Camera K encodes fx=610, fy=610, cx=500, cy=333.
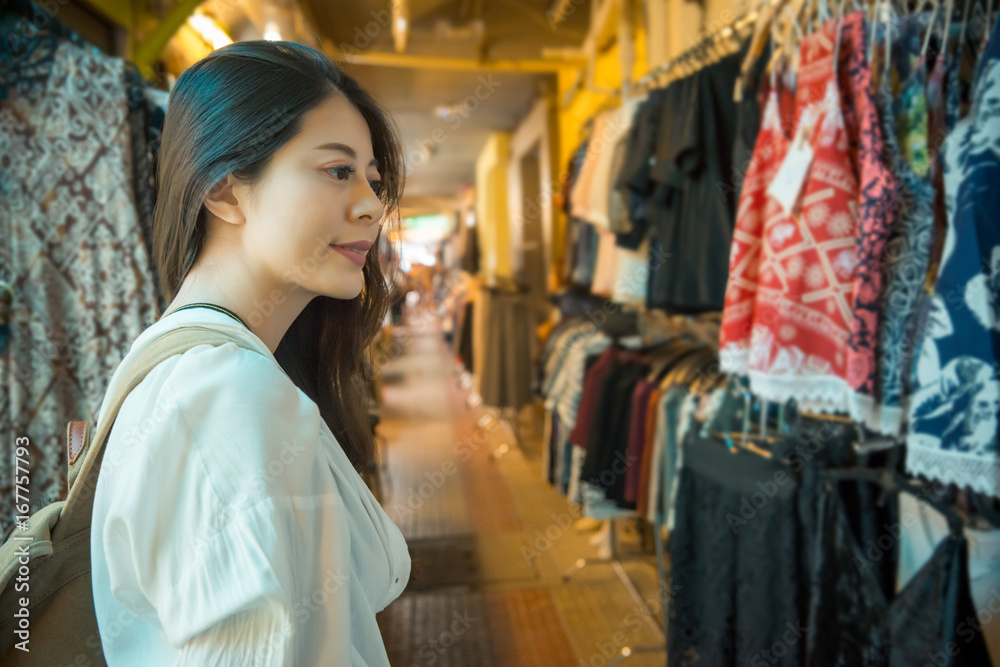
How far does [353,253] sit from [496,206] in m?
6.48

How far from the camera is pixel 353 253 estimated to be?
2.43ft

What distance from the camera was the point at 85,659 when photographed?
614 mm

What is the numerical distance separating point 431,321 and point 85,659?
49.2 ft

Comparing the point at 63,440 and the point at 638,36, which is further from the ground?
the point at 638,36

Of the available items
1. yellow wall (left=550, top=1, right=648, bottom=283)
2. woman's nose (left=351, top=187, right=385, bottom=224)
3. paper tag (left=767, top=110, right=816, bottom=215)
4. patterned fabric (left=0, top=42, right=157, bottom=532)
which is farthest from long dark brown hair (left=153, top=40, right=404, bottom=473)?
yellow wall (left=550, top=1, right=648, bottom=283)

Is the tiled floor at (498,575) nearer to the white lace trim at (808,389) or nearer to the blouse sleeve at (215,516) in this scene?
the blouse sleeve at (215,516)

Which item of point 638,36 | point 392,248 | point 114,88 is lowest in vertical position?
point 392,248

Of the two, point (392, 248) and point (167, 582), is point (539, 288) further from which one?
point (167, 582)

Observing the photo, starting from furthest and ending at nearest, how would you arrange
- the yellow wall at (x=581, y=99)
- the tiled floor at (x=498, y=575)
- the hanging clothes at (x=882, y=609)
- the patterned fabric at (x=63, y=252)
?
the yellow wall at (x=581, y=99), the tiled floor at (x=498, y=575), the patterned fabric at (x=63, y=252), the hanging clothes at (x=882, y=609)

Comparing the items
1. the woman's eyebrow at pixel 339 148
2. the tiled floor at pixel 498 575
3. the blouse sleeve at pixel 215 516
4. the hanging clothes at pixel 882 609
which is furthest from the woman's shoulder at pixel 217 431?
the hanging clothes at pixel 882 609

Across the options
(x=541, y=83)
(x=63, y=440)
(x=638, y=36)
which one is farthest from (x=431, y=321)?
(x=63, y=440)

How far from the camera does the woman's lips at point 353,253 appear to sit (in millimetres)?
730

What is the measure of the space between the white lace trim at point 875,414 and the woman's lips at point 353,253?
1048 mm

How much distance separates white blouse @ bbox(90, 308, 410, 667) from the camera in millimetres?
532
